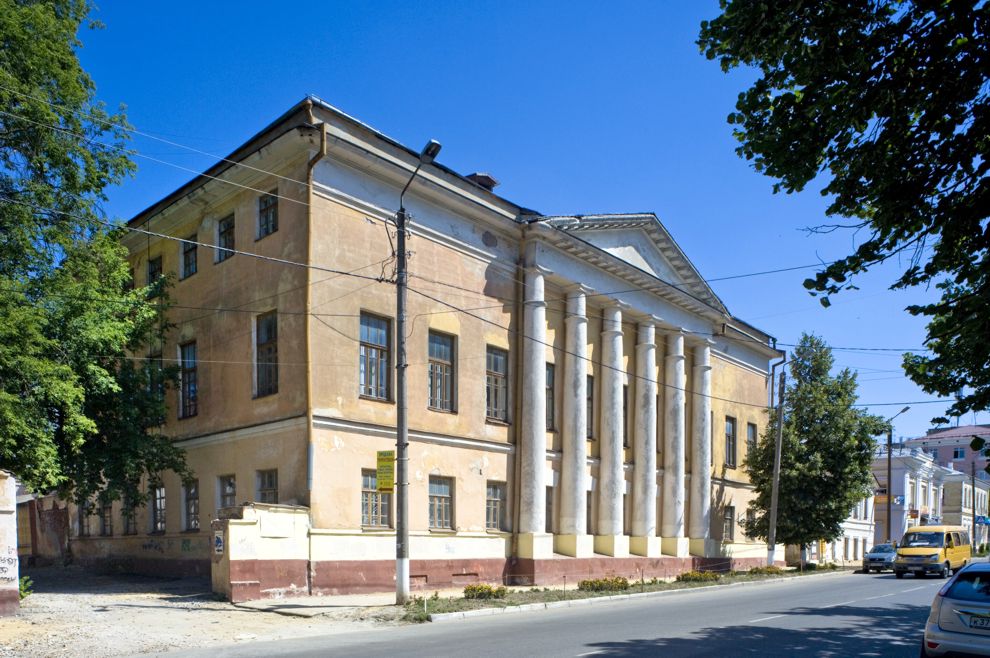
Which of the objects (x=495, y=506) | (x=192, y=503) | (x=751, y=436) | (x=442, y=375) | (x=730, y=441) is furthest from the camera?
(x=751, y=436)

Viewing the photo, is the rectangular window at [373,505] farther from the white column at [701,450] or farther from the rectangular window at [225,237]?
the white column at [701,450]

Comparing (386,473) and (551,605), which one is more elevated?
(386,473)

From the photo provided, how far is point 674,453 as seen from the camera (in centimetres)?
3331

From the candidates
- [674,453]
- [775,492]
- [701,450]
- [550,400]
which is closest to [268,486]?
[550,400]

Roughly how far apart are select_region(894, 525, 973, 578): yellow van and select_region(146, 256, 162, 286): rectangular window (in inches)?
1166

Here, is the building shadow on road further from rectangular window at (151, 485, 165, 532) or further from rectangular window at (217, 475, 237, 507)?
rectangular window at (151, 485, 165, 532)

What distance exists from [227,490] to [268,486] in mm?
2176

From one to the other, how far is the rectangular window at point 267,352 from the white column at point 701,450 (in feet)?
63.3

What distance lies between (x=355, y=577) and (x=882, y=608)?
1211 centimetres

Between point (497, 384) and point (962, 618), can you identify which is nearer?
point (962, 618)

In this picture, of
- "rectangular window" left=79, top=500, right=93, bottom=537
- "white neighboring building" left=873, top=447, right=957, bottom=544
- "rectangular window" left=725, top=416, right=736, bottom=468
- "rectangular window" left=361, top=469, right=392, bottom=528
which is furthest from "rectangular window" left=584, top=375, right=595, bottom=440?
"white neighboring building" left=873, top=447, right=957, bottom=544

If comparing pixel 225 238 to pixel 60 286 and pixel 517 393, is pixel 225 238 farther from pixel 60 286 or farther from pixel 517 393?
pixel 517 393

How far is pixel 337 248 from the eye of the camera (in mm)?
21578

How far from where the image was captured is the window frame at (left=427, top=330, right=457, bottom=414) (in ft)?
78.7
